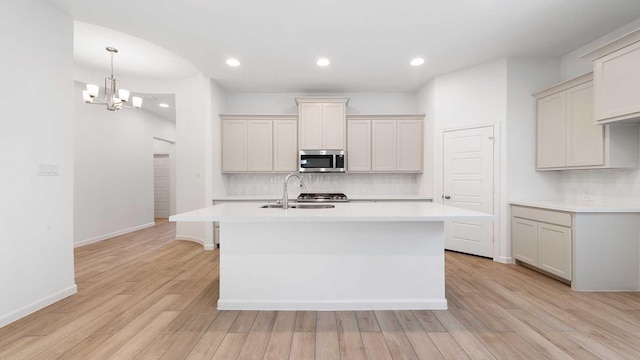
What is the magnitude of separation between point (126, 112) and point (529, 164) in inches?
289

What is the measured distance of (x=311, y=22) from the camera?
293 cm

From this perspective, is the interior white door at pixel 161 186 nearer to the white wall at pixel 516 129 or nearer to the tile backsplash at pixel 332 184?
the tile backsplash at pixel 332 184

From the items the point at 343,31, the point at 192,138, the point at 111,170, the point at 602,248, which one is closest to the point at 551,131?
the point at 602,248

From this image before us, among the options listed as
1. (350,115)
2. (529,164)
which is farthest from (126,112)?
(529,164)

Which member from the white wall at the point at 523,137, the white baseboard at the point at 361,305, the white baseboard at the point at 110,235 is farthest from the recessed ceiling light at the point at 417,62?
the white baseboard at the point at 110,235

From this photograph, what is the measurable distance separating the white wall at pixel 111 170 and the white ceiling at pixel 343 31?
51.3 inches

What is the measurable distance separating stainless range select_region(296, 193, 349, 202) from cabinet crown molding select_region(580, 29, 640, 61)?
10.8 ft

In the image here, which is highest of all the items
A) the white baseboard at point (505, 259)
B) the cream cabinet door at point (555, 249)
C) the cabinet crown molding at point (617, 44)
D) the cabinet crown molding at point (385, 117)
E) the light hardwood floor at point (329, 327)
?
the cabinet crown molding at point (617, 44)

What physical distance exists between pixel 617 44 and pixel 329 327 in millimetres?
3655

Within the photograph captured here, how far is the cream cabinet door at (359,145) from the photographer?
4883 mm

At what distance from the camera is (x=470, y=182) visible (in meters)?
4.10

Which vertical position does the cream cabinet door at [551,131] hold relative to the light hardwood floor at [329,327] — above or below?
above

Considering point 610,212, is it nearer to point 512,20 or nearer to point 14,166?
point 512,20

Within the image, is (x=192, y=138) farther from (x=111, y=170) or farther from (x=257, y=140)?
(x=111, y=170)
